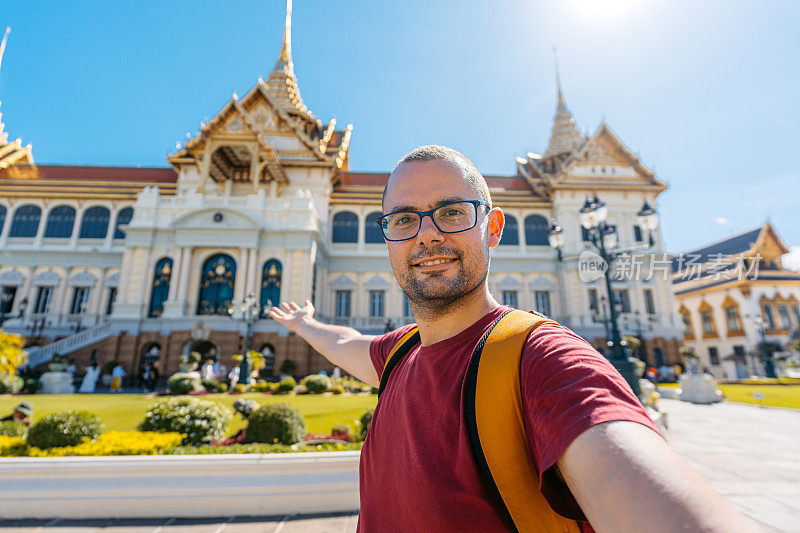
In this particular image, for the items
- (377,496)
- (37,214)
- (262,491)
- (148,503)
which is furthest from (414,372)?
(37,214)

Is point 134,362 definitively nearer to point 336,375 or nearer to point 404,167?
point 336,375

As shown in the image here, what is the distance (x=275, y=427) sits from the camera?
196 inches

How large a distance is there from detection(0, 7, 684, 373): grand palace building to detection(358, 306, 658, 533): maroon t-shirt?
646 inches

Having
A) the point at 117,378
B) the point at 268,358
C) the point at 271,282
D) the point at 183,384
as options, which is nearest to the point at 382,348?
the point at 183,384

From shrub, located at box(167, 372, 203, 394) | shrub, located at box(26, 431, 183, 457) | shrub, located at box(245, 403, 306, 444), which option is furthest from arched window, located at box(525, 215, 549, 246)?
shrub, located at box(26, 431, 183, 457)

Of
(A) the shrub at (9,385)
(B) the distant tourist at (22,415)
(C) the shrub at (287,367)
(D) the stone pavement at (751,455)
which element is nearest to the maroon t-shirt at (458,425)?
(D) the stone pavement at (751,455)

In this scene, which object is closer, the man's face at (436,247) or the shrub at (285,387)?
the man's face at (436,247)

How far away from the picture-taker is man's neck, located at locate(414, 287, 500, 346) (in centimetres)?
115

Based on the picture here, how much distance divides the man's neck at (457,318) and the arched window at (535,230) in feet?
80.5

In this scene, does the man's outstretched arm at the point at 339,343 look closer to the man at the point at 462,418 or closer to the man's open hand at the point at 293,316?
the man's open hand at the point at 293,316

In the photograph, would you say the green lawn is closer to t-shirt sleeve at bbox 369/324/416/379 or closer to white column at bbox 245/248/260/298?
t-shirt sleeve at bbox 369/324/416/379

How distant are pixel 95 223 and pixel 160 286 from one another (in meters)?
10.5

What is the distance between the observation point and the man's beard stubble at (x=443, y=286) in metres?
1.11

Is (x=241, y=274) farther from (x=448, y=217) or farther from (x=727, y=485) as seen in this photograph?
(x=448, y=217)
